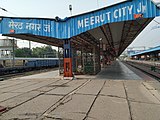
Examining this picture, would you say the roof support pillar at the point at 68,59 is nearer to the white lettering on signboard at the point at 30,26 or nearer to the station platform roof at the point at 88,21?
the station platform roof at the point at 88,21

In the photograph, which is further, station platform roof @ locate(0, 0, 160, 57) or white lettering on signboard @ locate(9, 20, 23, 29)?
white lettering on signboard @ locate(9, 20, 23, 29)

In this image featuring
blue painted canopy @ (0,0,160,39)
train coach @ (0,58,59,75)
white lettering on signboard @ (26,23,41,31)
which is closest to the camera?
blue painted canopy @ (0,0,160,39)

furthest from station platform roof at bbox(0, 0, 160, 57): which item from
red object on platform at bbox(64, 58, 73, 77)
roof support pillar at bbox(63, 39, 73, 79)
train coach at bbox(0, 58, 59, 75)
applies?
train coach at bbox(0, 58, 59, 75)

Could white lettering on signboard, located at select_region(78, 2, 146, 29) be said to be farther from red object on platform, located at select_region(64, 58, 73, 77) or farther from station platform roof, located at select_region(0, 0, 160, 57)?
→ red object on platform, located at select_region(64, 58, 73, 77)

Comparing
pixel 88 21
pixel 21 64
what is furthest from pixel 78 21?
pixel 21 64

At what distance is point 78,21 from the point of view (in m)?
15.9

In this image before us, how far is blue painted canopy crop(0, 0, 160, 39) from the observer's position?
43.4 ft

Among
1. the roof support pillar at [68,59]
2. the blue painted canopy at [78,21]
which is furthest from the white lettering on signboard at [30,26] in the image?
the roof support pillar at [68,59]

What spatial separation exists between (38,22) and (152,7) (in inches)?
386

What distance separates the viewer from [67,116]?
5.78 metres

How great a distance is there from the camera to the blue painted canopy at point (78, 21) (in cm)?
1323

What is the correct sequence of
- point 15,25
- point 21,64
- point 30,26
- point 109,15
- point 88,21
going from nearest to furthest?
point 109,15, point 88,21, point 30,26, point 15,25, point 21,64

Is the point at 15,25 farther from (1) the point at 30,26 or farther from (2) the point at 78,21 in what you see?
(2) the point at 78,21

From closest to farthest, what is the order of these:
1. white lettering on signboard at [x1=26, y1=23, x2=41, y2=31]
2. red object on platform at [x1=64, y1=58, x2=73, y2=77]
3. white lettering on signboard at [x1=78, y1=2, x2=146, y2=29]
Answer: white lettering on signboard at [x1=78, y1=2, x2=146, y2=29], red object on platform at [x1=64, y1=58, x2=73, y2=77], white lettering on signboard at [x1=26, y1=23, x2=41, y2=31]
